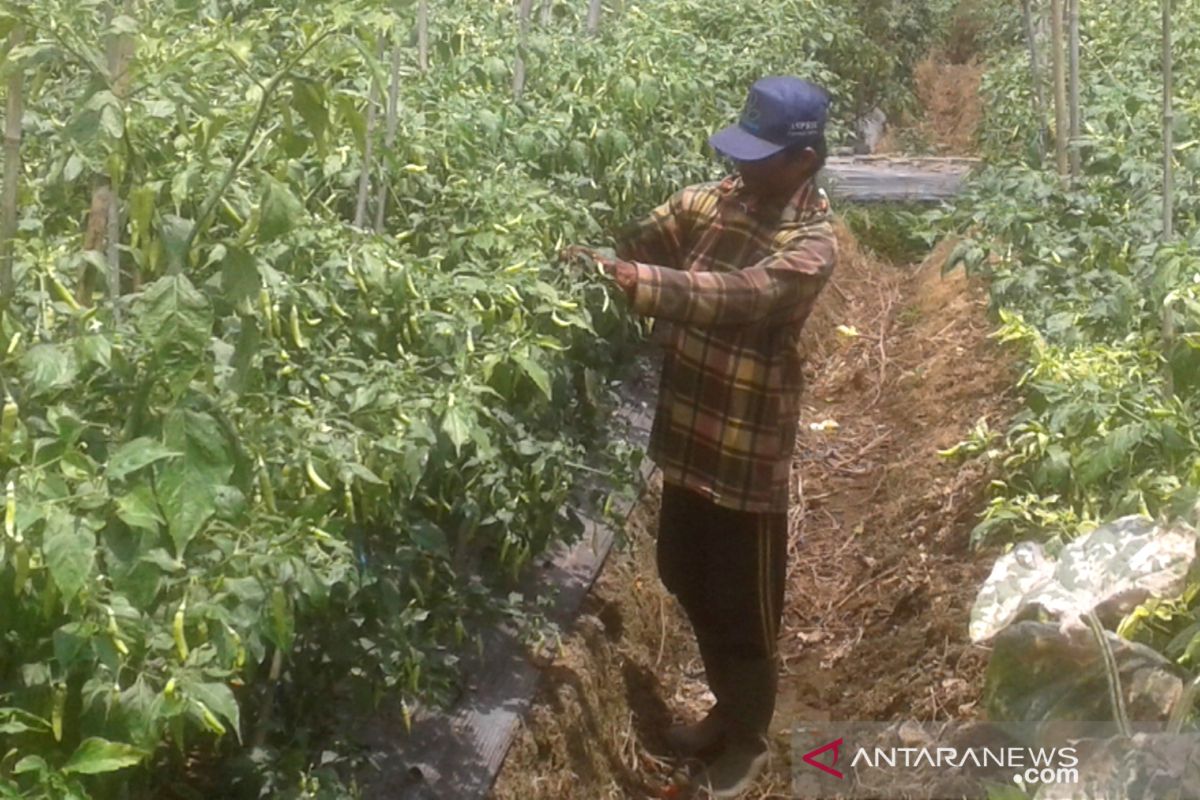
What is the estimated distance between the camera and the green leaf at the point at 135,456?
1.76 m

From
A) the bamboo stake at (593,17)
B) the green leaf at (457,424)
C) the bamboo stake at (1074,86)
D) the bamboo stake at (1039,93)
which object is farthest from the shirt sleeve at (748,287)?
the bamboo stake at (1039,93)

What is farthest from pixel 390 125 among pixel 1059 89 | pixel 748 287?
pixel 1059 89

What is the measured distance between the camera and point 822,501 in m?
5.60

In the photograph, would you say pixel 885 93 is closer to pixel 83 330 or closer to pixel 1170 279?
pixel 1170 279

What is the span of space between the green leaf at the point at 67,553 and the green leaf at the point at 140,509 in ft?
0.18

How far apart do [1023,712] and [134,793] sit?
51.3 inches

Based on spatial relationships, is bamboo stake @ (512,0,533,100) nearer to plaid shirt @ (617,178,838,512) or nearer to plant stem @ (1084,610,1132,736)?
plaid shirt @ (617,178,838,512)

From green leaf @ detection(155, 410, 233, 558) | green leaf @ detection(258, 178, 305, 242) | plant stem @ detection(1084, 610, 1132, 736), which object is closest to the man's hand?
plant stem @ detection(1084, 610, 1132, 736)

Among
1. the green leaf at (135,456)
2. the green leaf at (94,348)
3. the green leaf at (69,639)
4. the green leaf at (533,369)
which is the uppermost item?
the green leaf at (94,348)

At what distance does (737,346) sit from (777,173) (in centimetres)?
37

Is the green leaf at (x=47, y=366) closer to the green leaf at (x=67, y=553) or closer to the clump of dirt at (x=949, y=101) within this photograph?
the green leaf at (x=67, y=553)

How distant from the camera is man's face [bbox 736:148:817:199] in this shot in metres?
3.37

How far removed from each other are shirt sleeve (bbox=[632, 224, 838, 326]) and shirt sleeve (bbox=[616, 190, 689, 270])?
0.30 metres

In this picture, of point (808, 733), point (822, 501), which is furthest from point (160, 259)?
point (822, 501)
